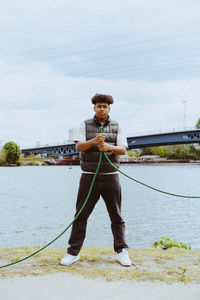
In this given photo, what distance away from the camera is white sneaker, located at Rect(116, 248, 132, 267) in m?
4.15

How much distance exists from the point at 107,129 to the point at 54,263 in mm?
1757

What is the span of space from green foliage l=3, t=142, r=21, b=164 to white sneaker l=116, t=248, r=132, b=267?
267 feet

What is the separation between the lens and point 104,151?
4215mm

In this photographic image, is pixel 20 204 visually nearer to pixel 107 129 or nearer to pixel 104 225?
pixel 104 225

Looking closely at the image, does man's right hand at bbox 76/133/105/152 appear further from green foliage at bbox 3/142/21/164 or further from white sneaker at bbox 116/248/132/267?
green foliage at bbox 3/142/21/164

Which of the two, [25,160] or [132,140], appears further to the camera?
[25,160]

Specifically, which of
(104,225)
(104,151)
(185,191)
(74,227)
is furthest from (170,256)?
(185,191)

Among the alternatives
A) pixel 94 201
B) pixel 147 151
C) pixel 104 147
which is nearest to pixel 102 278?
pixel 94 201

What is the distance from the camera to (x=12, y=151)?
83062 mm

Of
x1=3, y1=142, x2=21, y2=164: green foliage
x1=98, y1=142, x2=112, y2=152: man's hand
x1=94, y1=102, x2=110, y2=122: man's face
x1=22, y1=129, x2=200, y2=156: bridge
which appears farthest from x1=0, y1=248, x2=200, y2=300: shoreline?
x1=3, y1=142, x2=21, y2=164: green foliage

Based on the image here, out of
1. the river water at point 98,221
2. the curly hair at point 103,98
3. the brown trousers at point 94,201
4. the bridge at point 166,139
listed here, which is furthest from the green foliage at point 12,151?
the curly hair at point 103,98

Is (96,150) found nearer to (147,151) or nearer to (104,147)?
(104,147)

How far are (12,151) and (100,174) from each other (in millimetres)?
81405

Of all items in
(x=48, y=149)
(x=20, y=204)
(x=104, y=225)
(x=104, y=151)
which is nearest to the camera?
(x=104, y=151)
